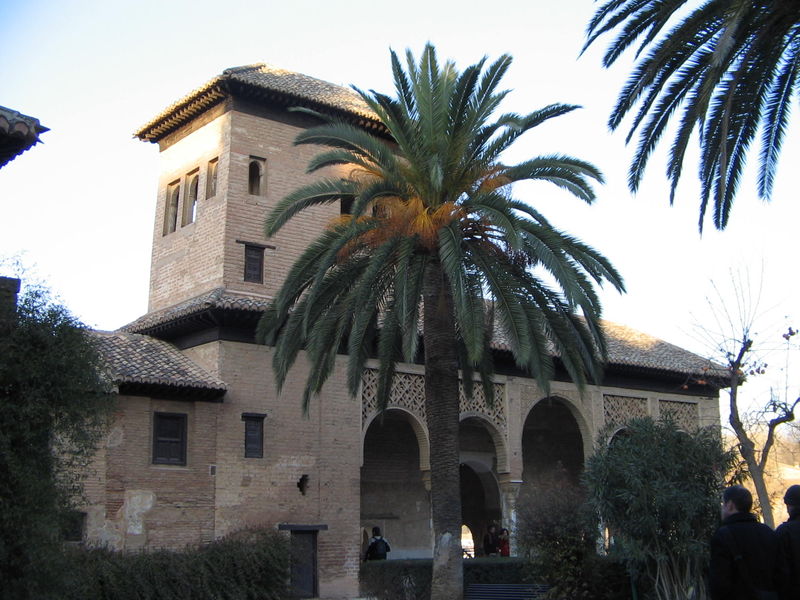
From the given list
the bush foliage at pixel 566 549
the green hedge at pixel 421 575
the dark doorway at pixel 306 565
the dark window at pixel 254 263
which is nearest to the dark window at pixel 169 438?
the dark doorway at pixel 306 565

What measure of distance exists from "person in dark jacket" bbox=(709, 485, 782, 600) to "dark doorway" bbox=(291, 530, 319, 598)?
1478cm

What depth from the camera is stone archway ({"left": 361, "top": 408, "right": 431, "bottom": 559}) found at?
24.3m

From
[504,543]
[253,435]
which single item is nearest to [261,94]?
[253,435]

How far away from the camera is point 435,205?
48.9ft

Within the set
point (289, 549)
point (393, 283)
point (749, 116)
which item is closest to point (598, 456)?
point (393, 283)

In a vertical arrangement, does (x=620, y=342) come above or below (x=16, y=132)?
above

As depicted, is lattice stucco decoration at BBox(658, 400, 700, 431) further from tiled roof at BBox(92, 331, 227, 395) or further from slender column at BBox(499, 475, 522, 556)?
tiled roof at BBox(92, 331, 227, 395)

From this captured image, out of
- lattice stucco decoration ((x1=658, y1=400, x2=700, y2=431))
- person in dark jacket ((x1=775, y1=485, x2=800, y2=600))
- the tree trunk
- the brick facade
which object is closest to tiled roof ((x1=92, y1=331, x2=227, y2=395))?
the brick facade

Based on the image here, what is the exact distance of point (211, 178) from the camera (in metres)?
23.0

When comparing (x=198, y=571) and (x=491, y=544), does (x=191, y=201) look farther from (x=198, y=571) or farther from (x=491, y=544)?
(x=491, y=544)

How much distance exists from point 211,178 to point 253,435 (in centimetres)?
660

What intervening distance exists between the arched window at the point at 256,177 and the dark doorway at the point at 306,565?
7831 millimetres

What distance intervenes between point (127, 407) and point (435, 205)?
7648 millimetres

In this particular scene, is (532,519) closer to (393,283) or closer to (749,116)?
(393,283)
